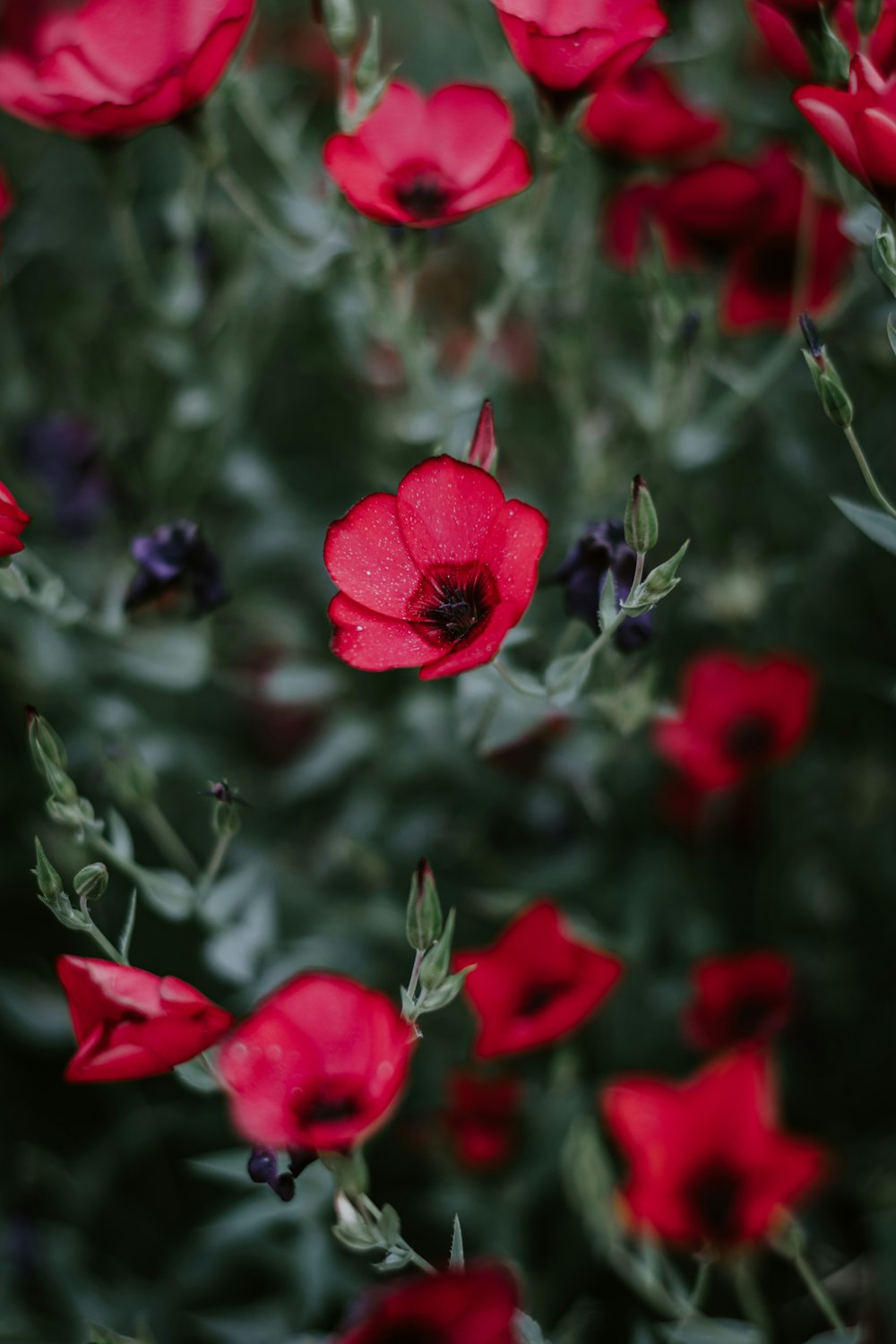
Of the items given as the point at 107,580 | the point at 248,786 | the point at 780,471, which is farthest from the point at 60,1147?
the point at 780,471

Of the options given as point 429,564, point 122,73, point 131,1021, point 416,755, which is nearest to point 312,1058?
point 131,1021

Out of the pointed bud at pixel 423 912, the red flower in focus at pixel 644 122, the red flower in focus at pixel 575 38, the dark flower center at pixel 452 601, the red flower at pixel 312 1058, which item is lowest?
the red flower at pixel 312 1058

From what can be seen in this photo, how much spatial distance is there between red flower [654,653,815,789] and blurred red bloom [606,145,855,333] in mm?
192

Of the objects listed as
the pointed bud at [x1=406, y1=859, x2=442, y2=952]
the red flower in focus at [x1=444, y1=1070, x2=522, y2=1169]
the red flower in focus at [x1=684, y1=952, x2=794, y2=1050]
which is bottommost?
the red flower in focus at [x1=444, y1=1070, x2=522, y2=1169]

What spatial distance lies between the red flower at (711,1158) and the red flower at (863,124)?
0.35 m

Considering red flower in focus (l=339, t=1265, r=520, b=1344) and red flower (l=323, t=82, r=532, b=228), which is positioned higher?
red flower (l=323, t=82, r=532, b=228)

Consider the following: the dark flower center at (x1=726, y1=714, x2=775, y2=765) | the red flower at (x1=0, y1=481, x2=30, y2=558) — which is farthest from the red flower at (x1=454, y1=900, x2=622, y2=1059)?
the red flower at (x1=0, y1=481, x2=30, y2=558)

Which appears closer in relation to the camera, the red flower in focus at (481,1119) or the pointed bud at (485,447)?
the pointed bud at (485,447)

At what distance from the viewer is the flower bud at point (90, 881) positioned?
0.42 metres

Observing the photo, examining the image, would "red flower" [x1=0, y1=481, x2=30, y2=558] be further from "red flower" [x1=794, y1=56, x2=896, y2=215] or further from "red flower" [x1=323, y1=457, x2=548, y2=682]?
"red flower" [x1=794, y1=56, x2=896, y2=215]

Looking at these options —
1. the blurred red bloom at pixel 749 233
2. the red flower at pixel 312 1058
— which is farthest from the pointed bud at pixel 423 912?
the blurred red bloom at pixel 749 233

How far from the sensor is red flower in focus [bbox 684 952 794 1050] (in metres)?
0.62

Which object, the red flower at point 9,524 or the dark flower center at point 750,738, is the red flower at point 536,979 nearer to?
the dark flower center at point 750,738

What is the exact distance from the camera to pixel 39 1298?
0.72m
